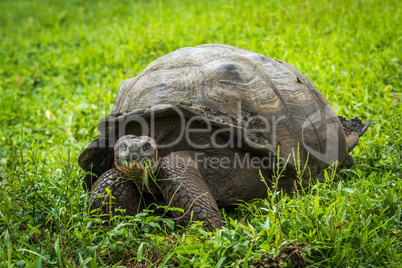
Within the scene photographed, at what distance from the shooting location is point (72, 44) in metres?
7.25

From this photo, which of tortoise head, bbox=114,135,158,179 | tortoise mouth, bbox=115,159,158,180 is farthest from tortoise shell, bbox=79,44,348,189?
tortoise mouth, bbox=115,159,158,180

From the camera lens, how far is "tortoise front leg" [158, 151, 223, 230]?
2.33 m

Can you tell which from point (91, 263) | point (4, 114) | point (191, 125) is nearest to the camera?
point (91, 263)

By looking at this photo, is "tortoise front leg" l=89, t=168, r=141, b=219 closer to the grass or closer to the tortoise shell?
the grass

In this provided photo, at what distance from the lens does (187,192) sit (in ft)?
7.77

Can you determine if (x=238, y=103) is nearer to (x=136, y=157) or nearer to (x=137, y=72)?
(x=136, y=157)

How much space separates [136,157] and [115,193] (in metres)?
0.34

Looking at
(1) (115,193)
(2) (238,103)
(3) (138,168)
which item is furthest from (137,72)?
(3) (138,168)

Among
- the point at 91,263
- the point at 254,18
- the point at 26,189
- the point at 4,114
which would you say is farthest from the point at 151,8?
the point at 91,263

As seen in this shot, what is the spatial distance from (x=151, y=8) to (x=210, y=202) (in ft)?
24.7

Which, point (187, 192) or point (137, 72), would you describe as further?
point (137, 72)

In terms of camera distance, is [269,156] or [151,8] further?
[151,8]

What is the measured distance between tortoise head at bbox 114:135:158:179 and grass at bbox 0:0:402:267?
295 millimetres

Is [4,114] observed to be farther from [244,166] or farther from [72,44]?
[244,166]
